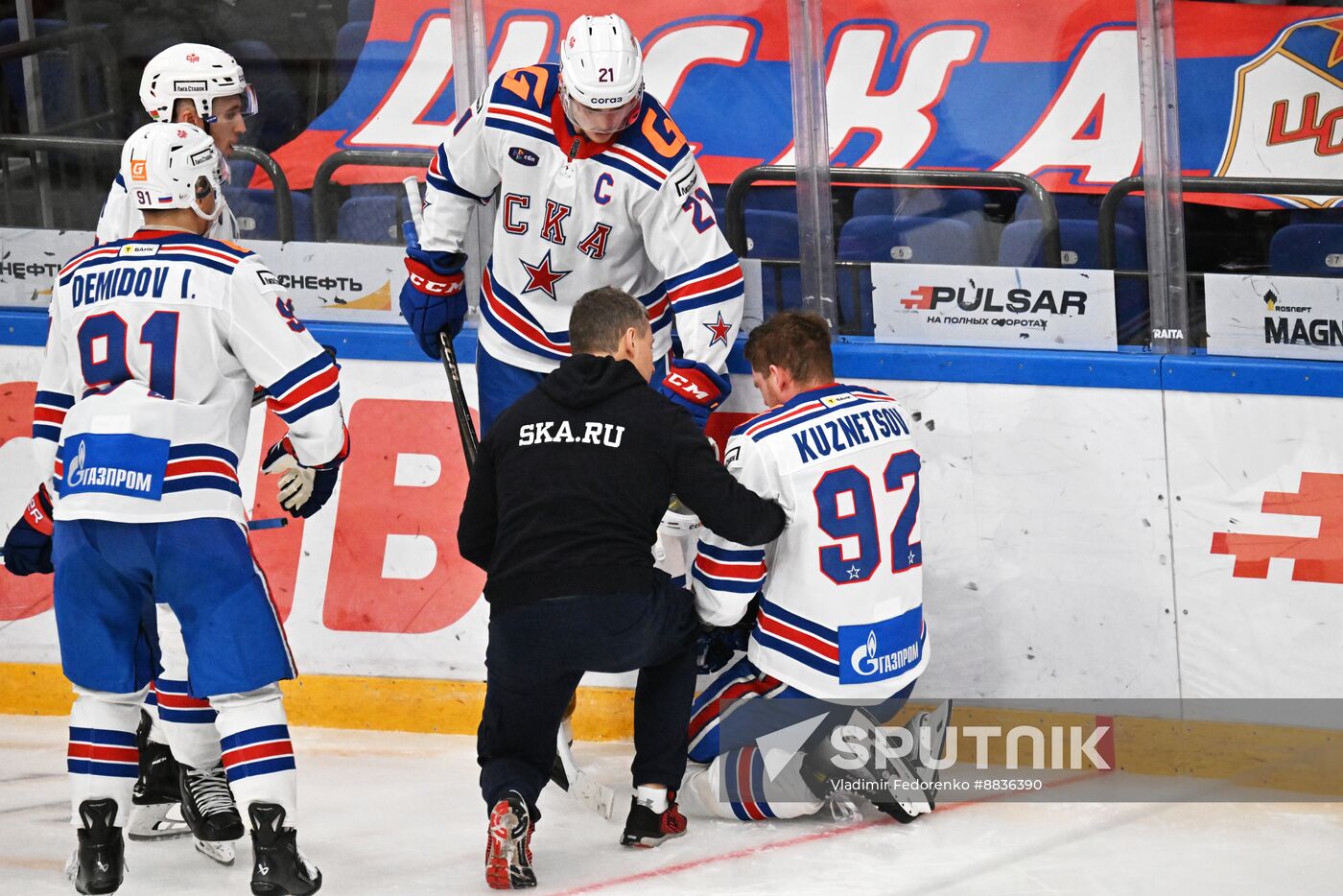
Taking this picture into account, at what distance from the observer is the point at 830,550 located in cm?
356

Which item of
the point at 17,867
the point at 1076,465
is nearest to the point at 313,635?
the point at 17,867

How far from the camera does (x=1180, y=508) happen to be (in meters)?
3.89

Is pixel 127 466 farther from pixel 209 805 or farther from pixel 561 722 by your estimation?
pixel 561 722

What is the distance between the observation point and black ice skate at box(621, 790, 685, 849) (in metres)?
3.56

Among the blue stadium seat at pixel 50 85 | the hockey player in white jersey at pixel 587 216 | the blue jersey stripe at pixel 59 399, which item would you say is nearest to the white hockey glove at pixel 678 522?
the hockey player in white jersey at pixel 587 216

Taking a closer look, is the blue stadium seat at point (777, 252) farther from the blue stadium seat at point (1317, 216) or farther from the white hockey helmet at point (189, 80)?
the white hockey helmet at point (189, 80)

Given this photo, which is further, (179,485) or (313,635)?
(313,635)

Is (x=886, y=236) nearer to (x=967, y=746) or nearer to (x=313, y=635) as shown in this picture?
(x=967, y=746)

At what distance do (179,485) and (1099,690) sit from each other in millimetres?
2109

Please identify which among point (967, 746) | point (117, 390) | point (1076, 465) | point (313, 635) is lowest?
point (967, 746)

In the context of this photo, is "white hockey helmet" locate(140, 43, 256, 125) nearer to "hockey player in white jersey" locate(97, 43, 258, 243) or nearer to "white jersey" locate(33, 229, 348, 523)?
"hockey player in white jersey" locate(97, 43, 258, 243)

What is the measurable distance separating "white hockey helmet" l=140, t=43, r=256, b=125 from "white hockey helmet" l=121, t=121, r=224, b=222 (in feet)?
1.72

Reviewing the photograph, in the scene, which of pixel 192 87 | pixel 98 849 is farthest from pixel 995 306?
pixel 98 849

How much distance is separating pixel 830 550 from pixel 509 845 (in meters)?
0.87
